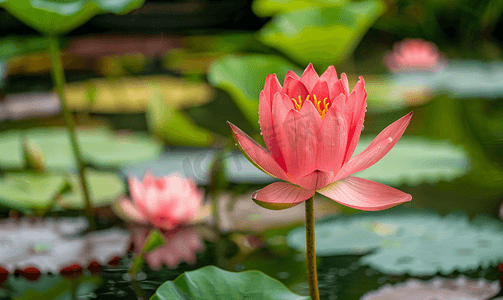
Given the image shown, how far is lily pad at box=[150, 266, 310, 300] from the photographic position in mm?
466

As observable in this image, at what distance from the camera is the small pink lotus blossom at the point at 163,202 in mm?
889

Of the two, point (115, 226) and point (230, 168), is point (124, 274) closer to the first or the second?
point (115, 226)

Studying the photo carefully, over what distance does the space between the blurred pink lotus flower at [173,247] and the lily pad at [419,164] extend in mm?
546

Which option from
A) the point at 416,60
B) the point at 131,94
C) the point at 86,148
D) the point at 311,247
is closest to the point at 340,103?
the point at 311,247

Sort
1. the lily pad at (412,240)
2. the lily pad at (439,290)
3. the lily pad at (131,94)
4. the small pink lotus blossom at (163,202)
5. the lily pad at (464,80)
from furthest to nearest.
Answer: the lily pad at (131,94), the lily pad at (464,80), the small pink lotus blossom at (163,202), the lily pad at (412,240), the lily pad at (439,290)

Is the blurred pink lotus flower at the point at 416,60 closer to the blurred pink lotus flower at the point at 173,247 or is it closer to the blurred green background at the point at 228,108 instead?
the blurred green background at the point at 228,108

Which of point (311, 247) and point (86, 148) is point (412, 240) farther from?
point (86, 148)

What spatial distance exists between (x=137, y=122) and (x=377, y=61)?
263 cm

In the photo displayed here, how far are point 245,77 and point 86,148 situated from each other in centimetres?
77

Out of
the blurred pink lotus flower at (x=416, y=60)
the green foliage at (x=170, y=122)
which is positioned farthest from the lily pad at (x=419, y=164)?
the blurred pink lotus flower at (x=416, y=60)

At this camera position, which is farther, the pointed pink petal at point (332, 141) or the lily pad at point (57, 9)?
the lily pad at point (57, 9)

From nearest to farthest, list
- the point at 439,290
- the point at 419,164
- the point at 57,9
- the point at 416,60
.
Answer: the point at 439,290 → the point at 57,9 → the point at 419,164 → the point at 416,60

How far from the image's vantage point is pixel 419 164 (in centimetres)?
135

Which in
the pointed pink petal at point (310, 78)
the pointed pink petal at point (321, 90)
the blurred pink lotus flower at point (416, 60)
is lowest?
the pointed pink petal at point (321, 90)
